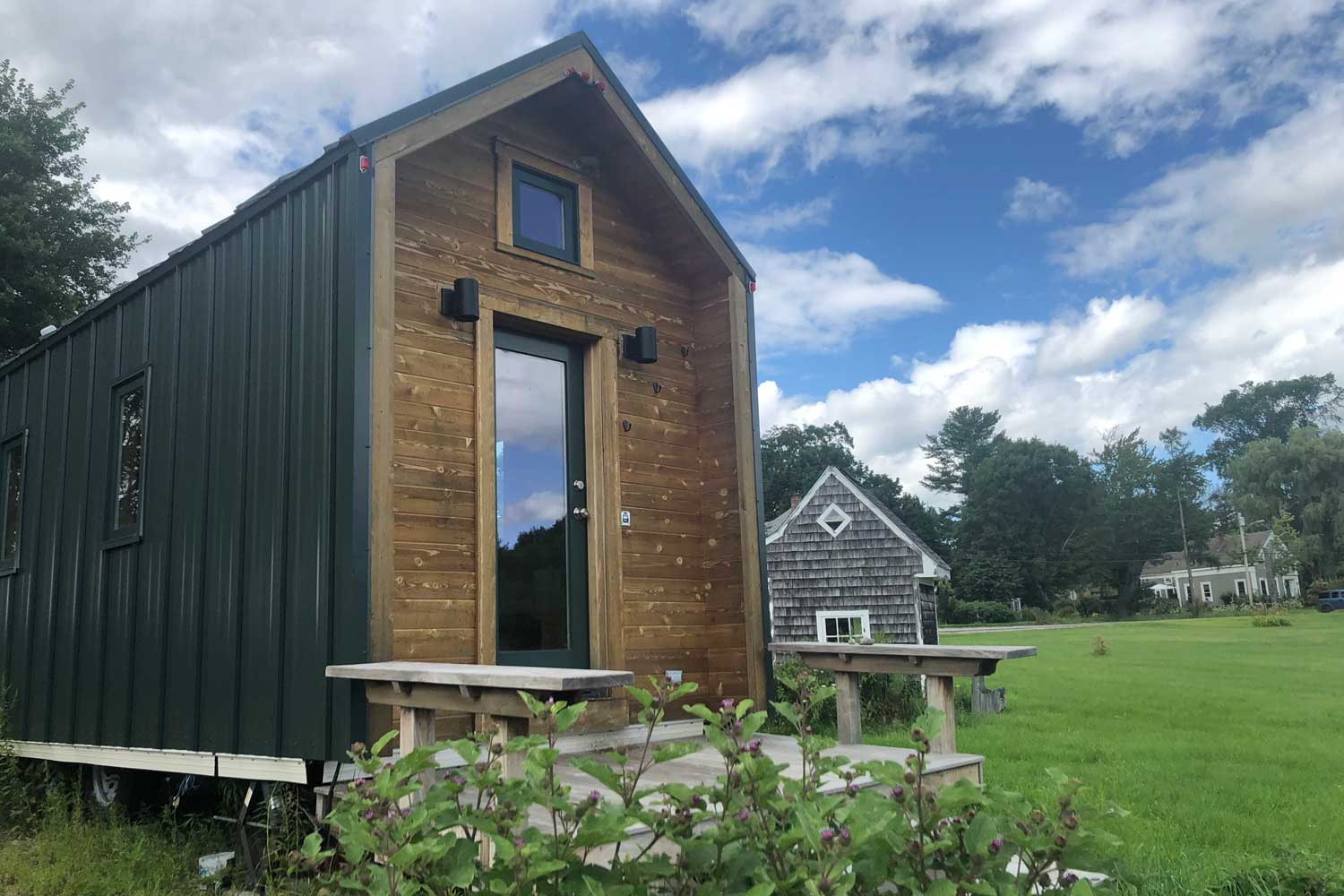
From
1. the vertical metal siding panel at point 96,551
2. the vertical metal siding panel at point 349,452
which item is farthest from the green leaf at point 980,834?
the vertical metal siding panel at point 96,551

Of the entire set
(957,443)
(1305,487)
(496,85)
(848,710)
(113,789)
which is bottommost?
(113,789)

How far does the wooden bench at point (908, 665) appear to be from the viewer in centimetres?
421

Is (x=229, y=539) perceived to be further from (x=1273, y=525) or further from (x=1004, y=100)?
(x=1273, y=525)

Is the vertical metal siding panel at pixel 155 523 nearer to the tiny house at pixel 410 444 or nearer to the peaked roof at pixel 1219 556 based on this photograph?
the tiny house at pixel 410 444

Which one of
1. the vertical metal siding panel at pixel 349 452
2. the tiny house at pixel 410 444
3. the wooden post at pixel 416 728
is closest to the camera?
the wooden post at pixel 416 728

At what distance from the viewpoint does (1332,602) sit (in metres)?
40.5

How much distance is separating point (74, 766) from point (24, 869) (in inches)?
88.9

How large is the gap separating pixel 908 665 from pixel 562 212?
9.79 feet

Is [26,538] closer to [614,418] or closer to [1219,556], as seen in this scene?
[614,418]

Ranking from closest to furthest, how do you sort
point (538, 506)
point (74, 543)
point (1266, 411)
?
point (538, 506) < point (74, 543) < point (1266, 411)

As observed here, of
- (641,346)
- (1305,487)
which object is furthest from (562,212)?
(1305,487)

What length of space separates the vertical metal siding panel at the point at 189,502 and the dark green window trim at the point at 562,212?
61.7 inches

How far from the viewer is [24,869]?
432cm

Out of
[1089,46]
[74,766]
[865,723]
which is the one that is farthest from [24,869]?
[1089,46]
